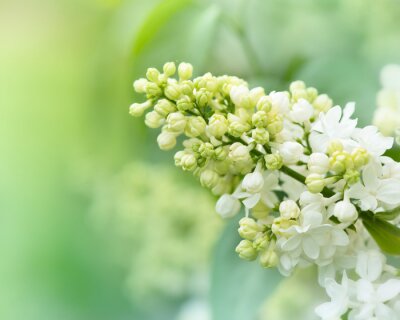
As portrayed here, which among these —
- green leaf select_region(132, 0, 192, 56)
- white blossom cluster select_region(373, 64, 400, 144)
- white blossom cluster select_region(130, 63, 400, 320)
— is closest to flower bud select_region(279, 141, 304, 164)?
white blossom cluster select_region(130, 63, 400, 320)

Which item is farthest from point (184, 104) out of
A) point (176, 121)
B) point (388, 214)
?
point (388, 214)

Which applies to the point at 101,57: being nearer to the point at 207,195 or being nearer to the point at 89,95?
the point at 89,95

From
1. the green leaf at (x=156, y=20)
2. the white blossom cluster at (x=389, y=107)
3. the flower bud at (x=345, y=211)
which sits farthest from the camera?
the green leaf at (x=156, y=20)

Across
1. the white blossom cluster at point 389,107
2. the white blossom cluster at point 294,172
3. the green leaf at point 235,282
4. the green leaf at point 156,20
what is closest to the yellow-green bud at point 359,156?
the white blossom cluster at point 294,172

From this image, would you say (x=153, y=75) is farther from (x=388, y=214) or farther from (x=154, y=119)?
(x=388, y=214)

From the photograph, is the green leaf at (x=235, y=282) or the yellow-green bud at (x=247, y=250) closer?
the yellow-green bud at (x=247, y=250)

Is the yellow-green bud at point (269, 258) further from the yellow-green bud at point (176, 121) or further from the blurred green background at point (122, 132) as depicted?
the blurred green background at point (122, 132)

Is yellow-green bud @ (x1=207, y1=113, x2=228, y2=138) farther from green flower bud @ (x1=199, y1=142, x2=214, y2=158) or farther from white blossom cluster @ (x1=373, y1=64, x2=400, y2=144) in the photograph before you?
white blossom cluster @ (x1=373, y1=64, x2=400, y2=144)

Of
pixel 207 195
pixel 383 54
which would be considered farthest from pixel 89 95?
pixel 383 54
